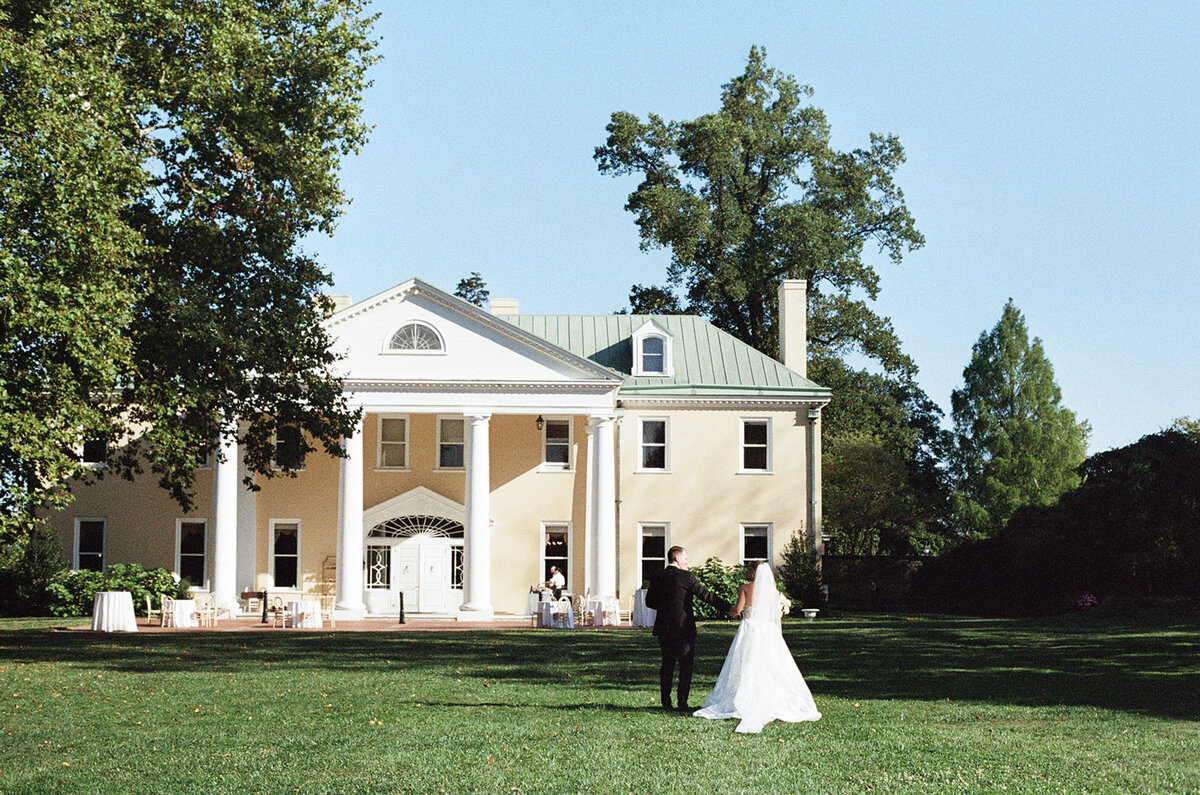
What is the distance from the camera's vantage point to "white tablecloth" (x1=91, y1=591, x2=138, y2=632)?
96.7 feet

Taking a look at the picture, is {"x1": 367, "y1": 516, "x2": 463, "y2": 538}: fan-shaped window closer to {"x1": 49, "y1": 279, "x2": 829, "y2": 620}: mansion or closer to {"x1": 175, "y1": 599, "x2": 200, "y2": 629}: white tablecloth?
{"x1": 49, "y1": 279, "x2": 829, "y2": 620}: mansion

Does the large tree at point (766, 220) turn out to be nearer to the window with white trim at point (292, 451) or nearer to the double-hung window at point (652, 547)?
the double-hung window at point (652, 547)

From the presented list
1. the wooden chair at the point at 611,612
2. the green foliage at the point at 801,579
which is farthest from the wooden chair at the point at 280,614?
the green foliage at the point at 801,579

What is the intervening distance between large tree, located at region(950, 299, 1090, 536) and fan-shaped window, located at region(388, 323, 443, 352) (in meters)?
32.9

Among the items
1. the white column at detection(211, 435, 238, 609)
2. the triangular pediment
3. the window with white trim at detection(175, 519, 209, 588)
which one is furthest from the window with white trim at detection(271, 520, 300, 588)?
the triangular pediment

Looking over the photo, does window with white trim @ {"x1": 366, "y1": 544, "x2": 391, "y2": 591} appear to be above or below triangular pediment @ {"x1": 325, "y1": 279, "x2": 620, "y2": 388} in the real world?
below

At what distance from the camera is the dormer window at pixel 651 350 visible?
41.1 meters

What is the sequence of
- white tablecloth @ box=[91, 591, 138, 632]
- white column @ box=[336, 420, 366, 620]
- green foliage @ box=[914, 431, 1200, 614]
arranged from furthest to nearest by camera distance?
green foliage @ box=[914, 431, 1200, 614] → white column @ box=[336, 420, 366, 620] → white tablecloth @ box=[91, 591, 138, 632]

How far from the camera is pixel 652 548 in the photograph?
40094 mm

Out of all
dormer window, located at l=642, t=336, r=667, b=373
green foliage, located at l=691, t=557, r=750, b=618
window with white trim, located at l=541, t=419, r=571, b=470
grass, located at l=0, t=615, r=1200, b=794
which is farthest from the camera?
dormer window, located at l=642, t=336, r=667, b=373

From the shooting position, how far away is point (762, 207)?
53688 millimetres

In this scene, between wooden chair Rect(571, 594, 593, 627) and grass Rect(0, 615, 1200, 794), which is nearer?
grass Rect(0, 615, 1200, 794)

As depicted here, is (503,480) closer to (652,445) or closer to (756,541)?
(652,445)

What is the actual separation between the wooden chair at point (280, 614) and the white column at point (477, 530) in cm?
Result: 490
